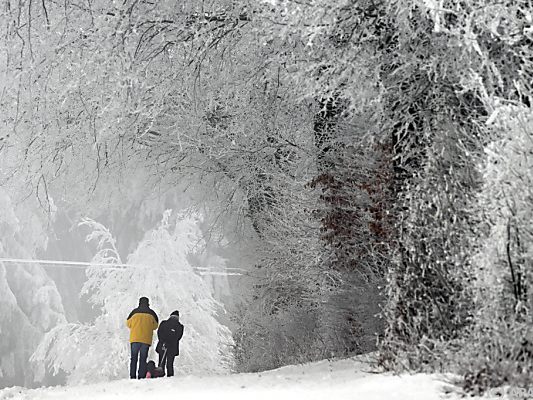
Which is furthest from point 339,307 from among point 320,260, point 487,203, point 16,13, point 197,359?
point 197,359

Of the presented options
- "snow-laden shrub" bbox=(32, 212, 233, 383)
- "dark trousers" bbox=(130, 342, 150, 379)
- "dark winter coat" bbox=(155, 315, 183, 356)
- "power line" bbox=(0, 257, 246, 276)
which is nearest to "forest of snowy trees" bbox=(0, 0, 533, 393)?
"dark winter coat" bbox=(155, 315, 183, 356)

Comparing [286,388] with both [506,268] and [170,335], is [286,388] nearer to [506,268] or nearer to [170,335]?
[506,268]

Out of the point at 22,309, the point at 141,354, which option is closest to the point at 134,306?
the point at 22,309

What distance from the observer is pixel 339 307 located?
16.2 meters

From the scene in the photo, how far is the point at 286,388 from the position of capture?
368 inches

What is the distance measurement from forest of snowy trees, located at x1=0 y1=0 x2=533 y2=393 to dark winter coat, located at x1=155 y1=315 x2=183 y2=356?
2.32 meters

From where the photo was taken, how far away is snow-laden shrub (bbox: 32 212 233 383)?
35.8m

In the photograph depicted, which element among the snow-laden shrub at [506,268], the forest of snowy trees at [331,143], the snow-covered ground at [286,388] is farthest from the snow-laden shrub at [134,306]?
the snow-laden shrub at [506,268]

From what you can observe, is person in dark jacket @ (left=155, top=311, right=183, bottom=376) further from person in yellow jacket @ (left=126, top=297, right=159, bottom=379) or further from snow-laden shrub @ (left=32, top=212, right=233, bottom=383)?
snow-laden shrub @ (left=32, top=212, right=233, bottom=383)

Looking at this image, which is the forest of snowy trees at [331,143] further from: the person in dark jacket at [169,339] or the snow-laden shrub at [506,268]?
the person in dark jacket at [169,339]

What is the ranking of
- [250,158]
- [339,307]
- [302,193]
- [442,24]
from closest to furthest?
1. [442,24]
2. [339,307]
3. [302,193]
4. [250,158]

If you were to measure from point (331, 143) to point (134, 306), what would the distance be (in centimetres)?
2029

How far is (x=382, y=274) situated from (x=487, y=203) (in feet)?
23.2

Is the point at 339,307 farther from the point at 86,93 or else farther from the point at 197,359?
the point at 197,359
